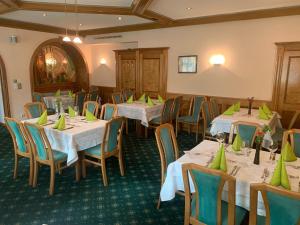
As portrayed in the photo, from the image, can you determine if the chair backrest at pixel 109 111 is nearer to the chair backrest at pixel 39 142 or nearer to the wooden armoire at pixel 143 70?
the chair backrest at pixel 39 142

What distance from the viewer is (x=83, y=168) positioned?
3430mm

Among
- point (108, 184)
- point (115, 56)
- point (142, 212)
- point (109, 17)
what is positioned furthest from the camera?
point (115, 56)

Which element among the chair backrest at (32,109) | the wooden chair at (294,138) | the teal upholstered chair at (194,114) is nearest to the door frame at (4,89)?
the chair backrest at (32,109)

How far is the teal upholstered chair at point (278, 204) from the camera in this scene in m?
1.34

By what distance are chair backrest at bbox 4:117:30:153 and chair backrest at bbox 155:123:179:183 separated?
77.8 inches

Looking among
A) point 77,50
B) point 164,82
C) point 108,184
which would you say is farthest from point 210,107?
point 77,50

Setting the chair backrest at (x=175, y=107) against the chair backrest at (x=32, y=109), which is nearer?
the chair backrest at (x=32, y=109)

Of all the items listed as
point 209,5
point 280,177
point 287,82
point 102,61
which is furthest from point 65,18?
point 280,177

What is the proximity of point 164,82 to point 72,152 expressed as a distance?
3.94 m

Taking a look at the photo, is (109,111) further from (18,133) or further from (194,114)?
(194,114)

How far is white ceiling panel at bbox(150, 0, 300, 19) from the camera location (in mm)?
4160

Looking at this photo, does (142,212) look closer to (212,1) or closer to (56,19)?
(212,1)

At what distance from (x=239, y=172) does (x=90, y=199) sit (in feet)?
6.25

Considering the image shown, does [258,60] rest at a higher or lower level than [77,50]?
lower
